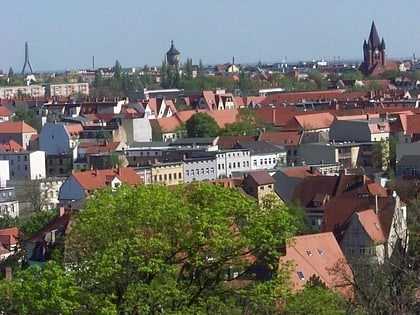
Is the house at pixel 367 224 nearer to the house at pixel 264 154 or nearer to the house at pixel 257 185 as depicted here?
the house at pixel 257 185

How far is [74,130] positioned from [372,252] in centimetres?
4328

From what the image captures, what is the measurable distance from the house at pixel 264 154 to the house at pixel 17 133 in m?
14.5

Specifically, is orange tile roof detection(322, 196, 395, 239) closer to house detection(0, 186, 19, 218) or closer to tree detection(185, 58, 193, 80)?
house detection(0, 186, 19, 218)

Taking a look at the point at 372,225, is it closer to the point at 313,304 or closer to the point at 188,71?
the point at 313,304

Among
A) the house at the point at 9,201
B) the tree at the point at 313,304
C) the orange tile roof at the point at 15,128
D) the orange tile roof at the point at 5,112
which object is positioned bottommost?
the house at the point at 9,201

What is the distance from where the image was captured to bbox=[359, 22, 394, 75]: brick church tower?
13821 centimetres

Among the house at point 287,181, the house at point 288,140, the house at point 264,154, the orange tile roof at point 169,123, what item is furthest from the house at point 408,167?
the orange tile roof at point 169,123

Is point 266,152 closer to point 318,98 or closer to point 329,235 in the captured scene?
point 329,235

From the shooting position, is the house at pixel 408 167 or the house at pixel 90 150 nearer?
the house at pixel 408 167

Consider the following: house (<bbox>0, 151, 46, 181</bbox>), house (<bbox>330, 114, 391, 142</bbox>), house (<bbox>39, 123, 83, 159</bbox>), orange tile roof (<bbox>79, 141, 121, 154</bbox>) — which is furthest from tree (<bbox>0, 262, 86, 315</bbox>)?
house (<bbox>39, 123, 83, 159</bbox>)

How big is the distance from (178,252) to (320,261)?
1172 cm

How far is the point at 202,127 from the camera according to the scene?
73875 millimetres

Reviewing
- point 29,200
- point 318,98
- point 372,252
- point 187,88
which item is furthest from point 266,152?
point 187,88

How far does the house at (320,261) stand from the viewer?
25.5 meters
